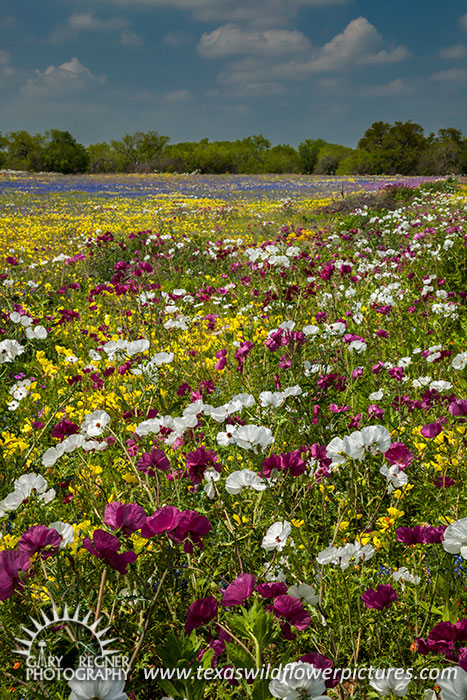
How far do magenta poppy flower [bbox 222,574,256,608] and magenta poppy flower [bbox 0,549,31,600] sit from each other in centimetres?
51

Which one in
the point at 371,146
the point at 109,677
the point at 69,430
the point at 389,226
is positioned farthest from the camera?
the point at 371,146

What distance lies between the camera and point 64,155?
181ft

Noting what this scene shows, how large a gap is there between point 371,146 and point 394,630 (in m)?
71.1

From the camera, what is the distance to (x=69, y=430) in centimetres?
186

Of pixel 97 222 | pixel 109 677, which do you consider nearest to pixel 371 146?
pixel 97 222

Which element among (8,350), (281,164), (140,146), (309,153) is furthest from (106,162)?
(8,350)

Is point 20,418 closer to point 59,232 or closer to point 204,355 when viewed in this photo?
point 204,355

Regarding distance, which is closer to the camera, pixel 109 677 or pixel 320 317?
pixel 109 677

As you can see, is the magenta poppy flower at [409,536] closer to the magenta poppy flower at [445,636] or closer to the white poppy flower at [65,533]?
the magenta poppy flower at [445,636]

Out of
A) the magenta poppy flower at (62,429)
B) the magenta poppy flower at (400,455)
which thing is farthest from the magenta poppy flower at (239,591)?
the magenta poppy flower at (62,429)

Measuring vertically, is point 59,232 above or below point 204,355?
above

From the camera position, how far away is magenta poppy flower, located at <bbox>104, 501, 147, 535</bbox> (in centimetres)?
113

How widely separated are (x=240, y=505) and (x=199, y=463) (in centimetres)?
44

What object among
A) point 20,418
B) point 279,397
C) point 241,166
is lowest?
point 20,418
